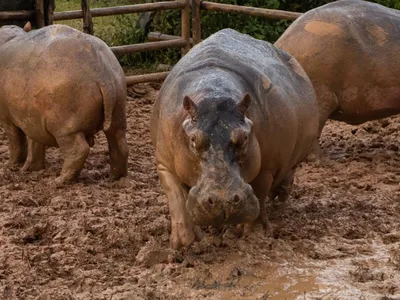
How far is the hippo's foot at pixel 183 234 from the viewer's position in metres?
4.89

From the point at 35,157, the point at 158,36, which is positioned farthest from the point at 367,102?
the point at 158,36

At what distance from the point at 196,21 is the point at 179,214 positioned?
17.5 ft

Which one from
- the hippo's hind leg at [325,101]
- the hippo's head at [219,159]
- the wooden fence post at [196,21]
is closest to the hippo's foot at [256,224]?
the hippo's head at [219,159]

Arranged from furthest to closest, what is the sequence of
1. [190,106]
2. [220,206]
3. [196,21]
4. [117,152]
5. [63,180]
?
1. [196,21]
2. [117,152]
3. [63,180]
4. [190,106]
5. [220,206]

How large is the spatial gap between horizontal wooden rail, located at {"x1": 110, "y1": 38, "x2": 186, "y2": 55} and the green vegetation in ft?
1.96

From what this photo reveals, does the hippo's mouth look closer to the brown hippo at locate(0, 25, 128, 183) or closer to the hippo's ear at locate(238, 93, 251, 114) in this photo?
the hippo's ear at locate(238, 93, 251, 114)

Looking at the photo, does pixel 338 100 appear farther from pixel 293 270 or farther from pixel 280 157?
pixel 293 270

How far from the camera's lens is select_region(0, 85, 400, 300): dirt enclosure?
4578 mm

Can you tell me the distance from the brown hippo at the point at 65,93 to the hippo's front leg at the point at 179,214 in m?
1.52

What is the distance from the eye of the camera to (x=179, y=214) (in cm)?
489

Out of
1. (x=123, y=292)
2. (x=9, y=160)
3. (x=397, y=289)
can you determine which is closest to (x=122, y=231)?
(x=123, y=292)

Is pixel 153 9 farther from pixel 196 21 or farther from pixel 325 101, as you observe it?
pixel 325 101

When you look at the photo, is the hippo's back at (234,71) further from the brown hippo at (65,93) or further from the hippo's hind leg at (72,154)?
the hippo's hind leg at (72,154)

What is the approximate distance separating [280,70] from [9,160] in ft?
8.41
